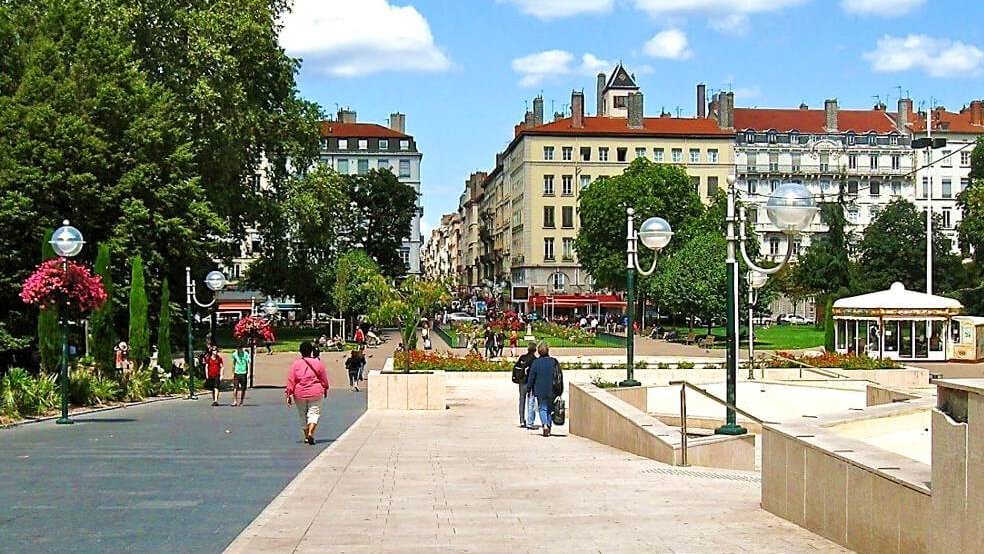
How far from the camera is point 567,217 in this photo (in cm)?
11738

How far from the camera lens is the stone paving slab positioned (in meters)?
8.87

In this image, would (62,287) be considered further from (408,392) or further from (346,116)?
(346,116)

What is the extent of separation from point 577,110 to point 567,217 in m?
9.97

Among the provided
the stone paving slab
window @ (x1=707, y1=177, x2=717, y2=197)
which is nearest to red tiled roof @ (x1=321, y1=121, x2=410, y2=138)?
window @ (x1=707, y1=177, x2=717, y2=197)

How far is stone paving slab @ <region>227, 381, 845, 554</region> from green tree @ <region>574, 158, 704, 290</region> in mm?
71807

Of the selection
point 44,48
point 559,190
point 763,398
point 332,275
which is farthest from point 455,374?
point 559,190

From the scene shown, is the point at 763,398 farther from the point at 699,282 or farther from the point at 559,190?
the point at 559,190

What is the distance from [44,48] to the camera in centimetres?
4338

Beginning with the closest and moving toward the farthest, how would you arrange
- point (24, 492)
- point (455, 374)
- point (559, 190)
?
point (24, 492) → point (455, 374) → point (559, 190)

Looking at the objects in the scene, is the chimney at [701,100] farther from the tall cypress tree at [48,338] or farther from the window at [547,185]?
the tall cypress tree at [48,338]

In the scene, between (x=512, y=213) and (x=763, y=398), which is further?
(x=512, y=213)

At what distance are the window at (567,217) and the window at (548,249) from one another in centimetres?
189

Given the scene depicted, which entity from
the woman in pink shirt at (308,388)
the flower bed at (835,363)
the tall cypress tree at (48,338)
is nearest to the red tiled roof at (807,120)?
the flower bed at (835,363)

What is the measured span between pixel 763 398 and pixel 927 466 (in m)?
24.0
